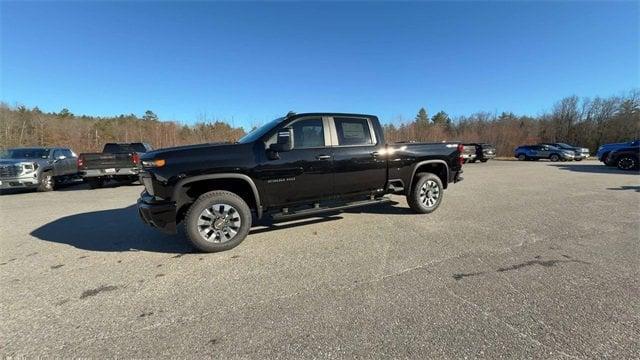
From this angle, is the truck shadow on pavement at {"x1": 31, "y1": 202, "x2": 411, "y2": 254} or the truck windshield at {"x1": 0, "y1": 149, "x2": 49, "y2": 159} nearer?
the truck shadow on pavement at {"x1": 31, "y1": 202, "x2": 411, "y2": 254}

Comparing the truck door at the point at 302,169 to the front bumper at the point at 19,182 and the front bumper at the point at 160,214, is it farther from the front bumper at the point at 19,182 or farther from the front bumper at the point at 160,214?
the front bumper at the point at 19,182

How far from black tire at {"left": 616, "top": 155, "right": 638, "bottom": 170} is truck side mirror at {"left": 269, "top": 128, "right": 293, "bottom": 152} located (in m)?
20.4

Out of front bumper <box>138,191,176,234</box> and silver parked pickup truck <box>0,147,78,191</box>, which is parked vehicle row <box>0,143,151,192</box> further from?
front bumper <box>138,191,176,234</box>

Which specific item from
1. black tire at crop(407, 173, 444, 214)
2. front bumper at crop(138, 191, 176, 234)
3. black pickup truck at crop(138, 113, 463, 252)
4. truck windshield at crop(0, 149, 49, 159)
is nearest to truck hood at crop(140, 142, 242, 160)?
black pickup truck at crop(138, 113, 463, 252)

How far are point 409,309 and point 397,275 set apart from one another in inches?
29.2

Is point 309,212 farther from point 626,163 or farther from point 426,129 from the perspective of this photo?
point 426,129

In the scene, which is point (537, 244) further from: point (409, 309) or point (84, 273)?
point (84, 273)

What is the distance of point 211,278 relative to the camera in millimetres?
3754

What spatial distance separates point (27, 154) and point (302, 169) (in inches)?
531

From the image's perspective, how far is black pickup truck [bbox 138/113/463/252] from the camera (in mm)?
4488

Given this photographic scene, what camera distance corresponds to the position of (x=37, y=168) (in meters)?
11.7

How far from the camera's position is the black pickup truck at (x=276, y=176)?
449 centimetres

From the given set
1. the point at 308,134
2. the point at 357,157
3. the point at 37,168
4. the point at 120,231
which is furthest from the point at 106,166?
the point at 357,157

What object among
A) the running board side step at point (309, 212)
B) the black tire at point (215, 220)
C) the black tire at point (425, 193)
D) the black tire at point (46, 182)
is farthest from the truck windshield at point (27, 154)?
the black tire at point (425, 193)
